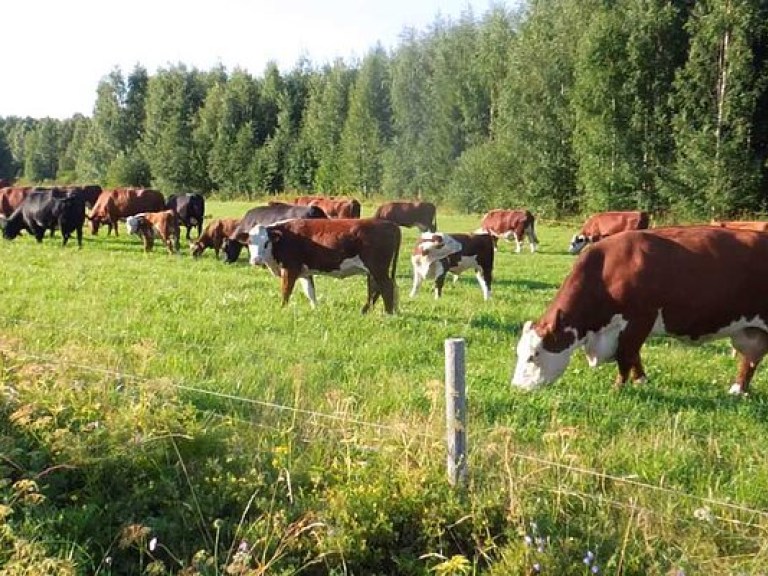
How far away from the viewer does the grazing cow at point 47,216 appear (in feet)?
80.7

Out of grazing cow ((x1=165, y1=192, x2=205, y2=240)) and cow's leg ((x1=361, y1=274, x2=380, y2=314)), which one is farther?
grazing cow ((x1=165, y1=192, x2=205, y2=240))

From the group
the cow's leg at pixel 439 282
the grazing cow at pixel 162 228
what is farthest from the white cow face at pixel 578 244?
the grazing cow at pixel 162 228

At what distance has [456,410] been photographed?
14.8 feet

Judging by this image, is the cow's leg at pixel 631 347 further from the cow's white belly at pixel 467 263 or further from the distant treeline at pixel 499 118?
the distant treeline at pixel 499 118

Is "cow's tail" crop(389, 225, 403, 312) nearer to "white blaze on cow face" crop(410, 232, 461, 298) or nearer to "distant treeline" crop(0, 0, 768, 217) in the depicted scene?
"white blaze on cow face" crop(410, 232, 461, 298)

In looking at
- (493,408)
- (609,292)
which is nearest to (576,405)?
(493,408)

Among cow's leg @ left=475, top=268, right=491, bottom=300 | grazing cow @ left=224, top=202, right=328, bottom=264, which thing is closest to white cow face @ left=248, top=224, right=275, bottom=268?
cow's leg @ left=475, top=268, right=491, bottom=300

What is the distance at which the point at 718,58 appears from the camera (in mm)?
32281

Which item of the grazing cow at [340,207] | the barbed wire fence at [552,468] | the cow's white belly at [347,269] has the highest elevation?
the grazing cow at [340,207]

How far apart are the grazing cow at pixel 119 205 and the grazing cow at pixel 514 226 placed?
14203 mm

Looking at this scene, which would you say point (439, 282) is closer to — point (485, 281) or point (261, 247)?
point (485, 281)

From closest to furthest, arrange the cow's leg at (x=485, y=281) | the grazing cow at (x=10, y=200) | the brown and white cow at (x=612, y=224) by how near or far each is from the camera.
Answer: the cow's leg at (x=485, y=281) → the brown and white cow at (x=612, y=224) → the grazing cow at (x=10, y=200)

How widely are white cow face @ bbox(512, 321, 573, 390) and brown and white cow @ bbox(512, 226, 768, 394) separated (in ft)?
0.04

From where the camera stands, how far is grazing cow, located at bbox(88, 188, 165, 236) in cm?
3011
